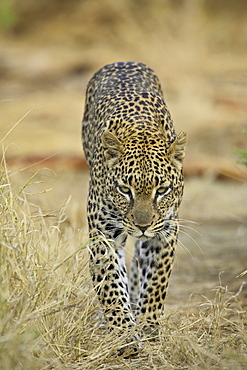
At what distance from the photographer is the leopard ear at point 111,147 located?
6.86 m

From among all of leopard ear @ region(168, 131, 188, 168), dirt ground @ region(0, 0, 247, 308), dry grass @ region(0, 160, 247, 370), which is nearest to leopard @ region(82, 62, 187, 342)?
leopard ear @ region(168, 131, 188, 168)

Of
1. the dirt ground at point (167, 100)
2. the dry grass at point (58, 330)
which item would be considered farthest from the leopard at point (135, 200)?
the dirt ground at point (167, 100)

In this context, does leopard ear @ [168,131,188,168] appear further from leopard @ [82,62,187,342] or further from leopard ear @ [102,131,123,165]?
leopard ear @ [102,131,123,165]

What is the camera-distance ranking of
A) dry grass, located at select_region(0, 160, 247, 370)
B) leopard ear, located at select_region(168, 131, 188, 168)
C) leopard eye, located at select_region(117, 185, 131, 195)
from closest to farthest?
dry grass, located at select_region(0, 160, 247, 370)
leopard eye, located at select_region(117, 185, 131, 195)
leopard ear, located at select_region(168, 131, 188, 168)

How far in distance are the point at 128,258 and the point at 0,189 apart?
15.7 feet

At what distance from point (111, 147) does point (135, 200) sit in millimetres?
573

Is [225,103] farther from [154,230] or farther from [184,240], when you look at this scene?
[154,230]

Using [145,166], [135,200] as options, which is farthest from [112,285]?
[145,166]

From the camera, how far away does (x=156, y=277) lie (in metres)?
7.12

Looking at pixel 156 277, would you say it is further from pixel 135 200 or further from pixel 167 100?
pixel 167 100

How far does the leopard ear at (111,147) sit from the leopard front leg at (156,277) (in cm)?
83

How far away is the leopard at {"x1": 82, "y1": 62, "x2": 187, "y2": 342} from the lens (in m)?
6.60

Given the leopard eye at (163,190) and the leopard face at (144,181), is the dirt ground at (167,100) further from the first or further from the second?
the leopard eye at (163,190)

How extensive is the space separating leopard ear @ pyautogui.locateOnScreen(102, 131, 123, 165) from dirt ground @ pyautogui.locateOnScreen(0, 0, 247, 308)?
0.86 meters
